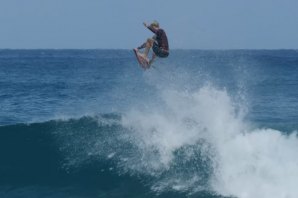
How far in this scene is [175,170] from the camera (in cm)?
1806

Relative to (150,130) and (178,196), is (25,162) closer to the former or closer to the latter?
(150,130)

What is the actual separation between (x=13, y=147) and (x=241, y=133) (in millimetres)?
9341

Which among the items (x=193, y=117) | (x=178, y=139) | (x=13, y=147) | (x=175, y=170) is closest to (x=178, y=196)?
(x=175, y=170)

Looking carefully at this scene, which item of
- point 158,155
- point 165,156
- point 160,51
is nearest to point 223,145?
point 165,156
